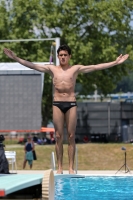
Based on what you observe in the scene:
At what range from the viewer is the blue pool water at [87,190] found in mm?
10373

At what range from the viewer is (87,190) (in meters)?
11.3

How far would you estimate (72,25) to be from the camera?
53.5 m

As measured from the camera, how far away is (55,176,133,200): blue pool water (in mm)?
10373

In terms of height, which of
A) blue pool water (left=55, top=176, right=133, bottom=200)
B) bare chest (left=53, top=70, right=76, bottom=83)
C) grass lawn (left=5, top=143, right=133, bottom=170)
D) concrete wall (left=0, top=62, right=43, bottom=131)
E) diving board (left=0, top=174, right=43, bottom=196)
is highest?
concrete wall (left=0, top=62, right=43, bottom=131)

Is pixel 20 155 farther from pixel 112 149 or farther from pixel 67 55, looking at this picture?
pixel 67 55

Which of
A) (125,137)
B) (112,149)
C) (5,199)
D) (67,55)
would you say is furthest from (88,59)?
(5,199)

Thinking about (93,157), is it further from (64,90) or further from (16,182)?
(16,182)

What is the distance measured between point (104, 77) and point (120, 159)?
74.9 feet

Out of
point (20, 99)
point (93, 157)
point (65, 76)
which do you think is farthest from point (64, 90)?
point (20, 99)

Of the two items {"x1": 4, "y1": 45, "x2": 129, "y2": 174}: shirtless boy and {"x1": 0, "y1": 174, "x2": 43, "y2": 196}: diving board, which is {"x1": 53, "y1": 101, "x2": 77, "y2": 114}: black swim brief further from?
{"x1": 0, "y1": 174, "x2": 43, "y2": 196}: diving board

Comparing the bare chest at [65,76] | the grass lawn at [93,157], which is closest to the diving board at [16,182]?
the bare chest at [65,76]

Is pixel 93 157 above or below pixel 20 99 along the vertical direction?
below

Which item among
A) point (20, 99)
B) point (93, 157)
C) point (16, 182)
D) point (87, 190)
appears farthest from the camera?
point (20, 99)

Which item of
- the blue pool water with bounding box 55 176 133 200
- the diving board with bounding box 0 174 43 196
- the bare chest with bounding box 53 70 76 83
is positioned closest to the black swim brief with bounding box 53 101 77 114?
the bare chest with bounding box 53 70 76 83
